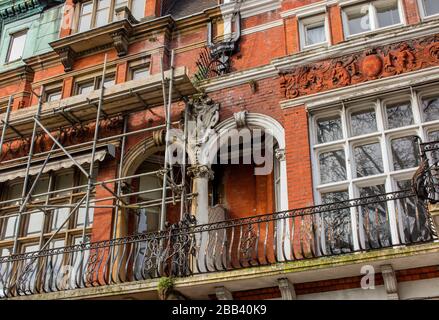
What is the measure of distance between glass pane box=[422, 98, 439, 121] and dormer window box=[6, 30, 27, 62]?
41.0 ft

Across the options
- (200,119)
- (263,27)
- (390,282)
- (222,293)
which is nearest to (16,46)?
(200,119)

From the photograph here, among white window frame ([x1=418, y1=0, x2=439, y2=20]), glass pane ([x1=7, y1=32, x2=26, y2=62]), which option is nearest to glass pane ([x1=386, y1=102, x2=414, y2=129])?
white window frame ([x1=418, y1=0, x2=439, y2=20])

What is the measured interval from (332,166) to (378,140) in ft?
3.19

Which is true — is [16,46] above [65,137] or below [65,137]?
above

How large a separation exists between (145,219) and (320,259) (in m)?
5.66

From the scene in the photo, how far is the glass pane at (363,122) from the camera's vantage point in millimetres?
10977

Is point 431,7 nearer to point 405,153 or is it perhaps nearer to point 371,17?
point 371,17

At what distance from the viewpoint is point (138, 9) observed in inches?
648

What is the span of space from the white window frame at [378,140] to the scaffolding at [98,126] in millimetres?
2948

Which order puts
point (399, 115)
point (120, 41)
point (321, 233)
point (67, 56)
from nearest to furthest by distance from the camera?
point (321, 233)
point (399, 115)
point (120, 41)
point (67, 56)

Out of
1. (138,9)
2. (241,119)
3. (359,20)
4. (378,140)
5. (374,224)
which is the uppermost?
(138,9)

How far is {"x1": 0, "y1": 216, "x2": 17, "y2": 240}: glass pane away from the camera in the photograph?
14.5 meters

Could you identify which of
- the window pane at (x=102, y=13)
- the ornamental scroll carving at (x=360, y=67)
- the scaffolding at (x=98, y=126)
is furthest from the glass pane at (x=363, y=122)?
the window pane at (x=102, y=13)

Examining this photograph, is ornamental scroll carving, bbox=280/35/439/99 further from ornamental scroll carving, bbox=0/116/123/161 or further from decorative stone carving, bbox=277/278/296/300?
ornamental scroll carving, bbox=0/116/123/161
